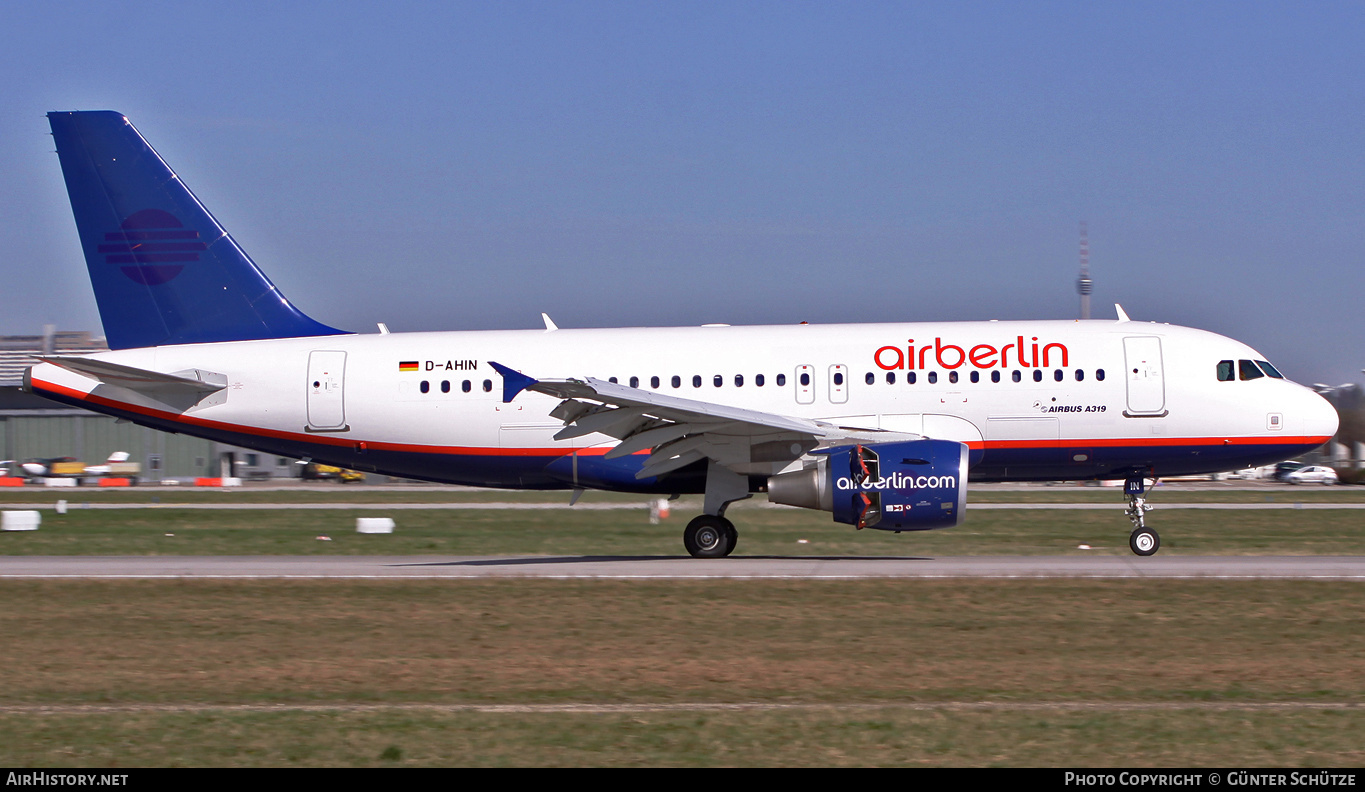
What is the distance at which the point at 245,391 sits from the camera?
25375 millimetres

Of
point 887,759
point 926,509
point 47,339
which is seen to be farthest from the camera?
point 47,339

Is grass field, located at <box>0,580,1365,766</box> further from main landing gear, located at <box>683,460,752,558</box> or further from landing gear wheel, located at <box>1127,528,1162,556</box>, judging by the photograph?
landing gear wheel, located at <box>1127,528,1162,556</box>

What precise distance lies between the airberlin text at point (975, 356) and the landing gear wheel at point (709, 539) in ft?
13.5

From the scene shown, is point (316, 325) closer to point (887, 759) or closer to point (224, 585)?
point (224, 585)

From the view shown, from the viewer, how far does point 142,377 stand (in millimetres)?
24766

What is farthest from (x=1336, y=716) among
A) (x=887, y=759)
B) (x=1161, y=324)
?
(x=1161, y=324)

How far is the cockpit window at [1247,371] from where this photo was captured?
942 inches

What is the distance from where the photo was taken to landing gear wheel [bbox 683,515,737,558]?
23688mm

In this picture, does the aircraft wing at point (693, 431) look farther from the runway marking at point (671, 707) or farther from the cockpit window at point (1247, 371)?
the runway marking at point (671, 707)

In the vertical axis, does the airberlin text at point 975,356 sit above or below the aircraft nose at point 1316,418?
above

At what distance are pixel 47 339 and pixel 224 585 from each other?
9018cm

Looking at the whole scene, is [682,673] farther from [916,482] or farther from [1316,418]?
[1316,418]

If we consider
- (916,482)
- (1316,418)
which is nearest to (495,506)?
(916,482)

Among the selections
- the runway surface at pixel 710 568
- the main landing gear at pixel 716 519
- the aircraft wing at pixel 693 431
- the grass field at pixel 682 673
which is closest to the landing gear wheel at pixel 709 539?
the main landing gear at pixel 716 519
